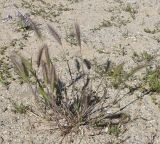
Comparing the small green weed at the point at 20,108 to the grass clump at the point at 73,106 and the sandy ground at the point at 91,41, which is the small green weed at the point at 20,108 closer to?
the sandy ground at the point at 91,41

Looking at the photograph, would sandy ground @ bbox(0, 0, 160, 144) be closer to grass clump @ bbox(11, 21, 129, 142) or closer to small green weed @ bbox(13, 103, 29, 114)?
small green weed @ bbox(13, 103, 29, 114)

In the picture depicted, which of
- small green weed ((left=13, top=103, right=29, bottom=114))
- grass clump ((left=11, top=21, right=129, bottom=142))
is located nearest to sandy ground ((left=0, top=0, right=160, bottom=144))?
small green weed ((left=13, top=103, right=29, bottom=114))

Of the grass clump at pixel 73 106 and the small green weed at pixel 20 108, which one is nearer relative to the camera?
the grass clump at pixel 73 106

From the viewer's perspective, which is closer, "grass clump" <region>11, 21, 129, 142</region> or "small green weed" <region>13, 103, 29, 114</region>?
"grass clump" <region>11, 21, 129, 142</region>

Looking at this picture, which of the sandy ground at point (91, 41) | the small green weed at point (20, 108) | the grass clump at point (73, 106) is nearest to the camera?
the grass clump at point (73, 106)

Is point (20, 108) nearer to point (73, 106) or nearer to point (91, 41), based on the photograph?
point (73, 106)

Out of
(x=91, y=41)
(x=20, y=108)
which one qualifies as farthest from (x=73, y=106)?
(x=91, y=41)

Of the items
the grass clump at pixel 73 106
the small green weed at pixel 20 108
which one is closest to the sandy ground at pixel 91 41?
the small green weed at pixel 20 108

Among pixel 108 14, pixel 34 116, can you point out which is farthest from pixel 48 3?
pixel 34 116

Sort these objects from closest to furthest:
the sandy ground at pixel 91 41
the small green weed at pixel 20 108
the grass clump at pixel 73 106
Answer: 1. the grass clump at pixel 73 106
2. the sandy ground at pixel 91 41
3. the small green weed at pixel 20 108
